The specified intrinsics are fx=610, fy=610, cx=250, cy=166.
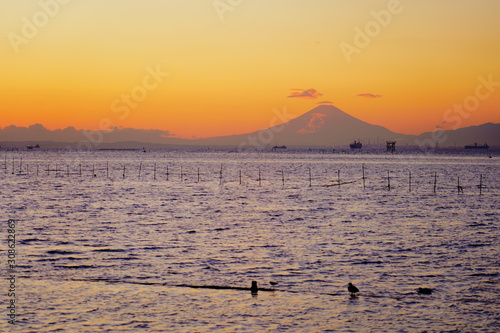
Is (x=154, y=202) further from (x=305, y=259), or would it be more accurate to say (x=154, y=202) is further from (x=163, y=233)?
(x=305, y=259)

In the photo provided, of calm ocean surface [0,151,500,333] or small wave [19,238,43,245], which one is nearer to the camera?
calm ocean surface [0,151,500,333]

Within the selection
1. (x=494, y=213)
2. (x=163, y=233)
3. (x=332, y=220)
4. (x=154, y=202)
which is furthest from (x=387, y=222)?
(x=154, y=202)

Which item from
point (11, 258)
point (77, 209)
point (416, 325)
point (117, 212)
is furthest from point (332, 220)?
point (416, 325)

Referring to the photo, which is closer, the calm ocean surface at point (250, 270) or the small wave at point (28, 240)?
the calm ocean surface at point (250, 270)

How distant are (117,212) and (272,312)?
1646 inches

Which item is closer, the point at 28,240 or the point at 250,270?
the point at 250,270

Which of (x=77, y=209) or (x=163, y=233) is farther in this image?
(x=77, y=209)

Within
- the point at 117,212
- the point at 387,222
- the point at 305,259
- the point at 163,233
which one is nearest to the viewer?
the point at 305,259

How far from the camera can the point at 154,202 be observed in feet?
244

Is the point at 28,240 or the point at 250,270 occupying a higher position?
the point at 250,270

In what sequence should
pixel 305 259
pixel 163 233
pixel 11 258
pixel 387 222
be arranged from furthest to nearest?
pixel 387 222
pixel 163 233
pixel 305 259
pixel 11 258

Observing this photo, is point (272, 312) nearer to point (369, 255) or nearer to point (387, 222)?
point (369, 255)

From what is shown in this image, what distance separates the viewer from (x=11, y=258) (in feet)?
103

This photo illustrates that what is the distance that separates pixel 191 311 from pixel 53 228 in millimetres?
27928
